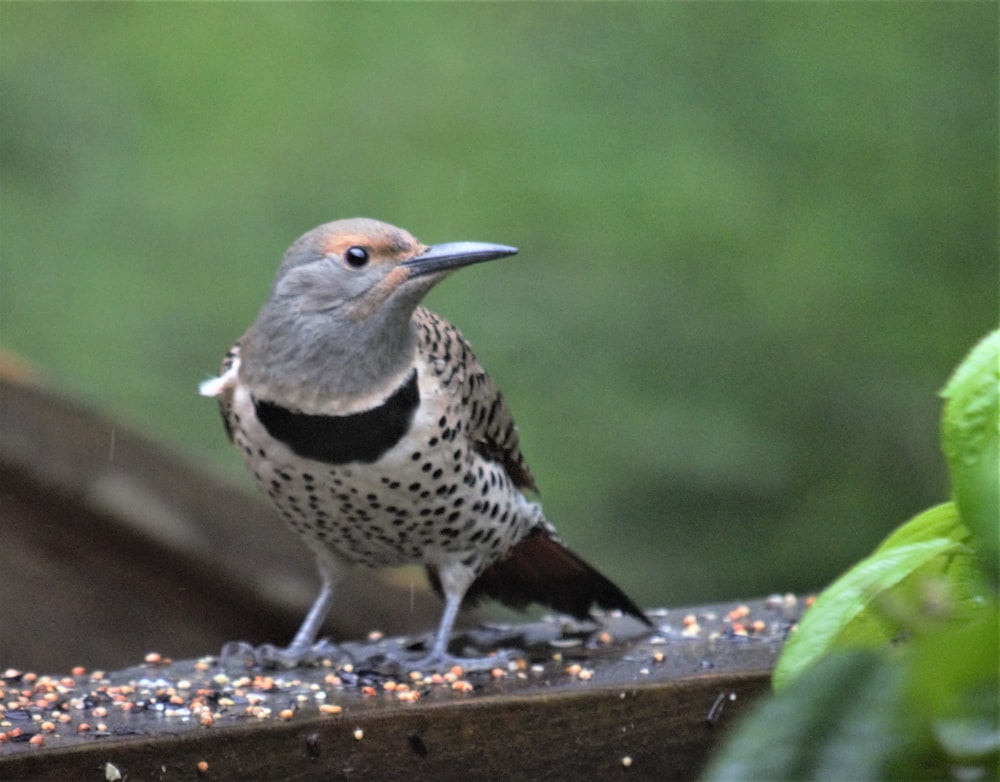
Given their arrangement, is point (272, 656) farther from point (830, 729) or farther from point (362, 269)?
point (830, 729)

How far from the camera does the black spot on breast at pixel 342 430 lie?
2.45m

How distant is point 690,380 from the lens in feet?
16.6

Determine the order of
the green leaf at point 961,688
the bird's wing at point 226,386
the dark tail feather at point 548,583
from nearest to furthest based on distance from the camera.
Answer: the green leaf at point 961,688
the bird's wing at point 226,386
the dark tail feather at point 548,583

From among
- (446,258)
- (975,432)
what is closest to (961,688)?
(975,432)

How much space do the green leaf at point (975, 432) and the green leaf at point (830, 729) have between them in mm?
320

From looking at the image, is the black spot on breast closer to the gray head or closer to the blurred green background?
the gray head

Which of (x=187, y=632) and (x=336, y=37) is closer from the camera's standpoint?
(x=187, y=632)

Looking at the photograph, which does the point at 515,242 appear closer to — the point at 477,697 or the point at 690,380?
the point at 690,380

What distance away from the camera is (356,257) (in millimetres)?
2533

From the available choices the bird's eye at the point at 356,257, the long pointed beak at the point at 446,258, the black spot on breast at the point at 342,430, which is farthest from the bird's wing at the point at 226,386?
the long pointed beak at the point at 446,258

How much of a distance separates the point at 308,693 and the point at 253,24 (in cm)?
416

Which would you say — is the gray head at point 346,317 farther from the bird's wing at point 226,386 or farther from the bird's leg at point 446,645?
the bird's leg at point 446,645

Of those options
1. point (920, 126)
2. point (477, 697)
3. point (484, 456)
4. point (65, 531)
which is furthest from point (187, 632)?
point (920, 126)

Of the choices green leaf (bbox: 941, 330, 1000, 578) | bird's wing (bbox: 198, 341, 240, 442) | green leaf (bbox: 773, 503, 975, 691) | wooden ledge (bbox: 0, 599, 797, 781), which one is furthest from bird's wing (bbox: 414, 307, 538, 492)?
green leaf (bbox: 941, 330, 1000, 578)
